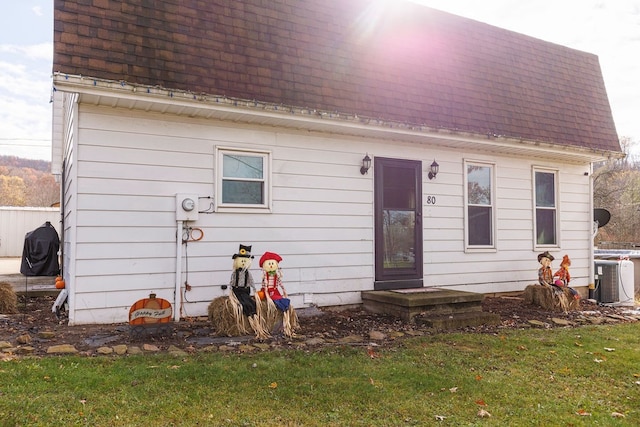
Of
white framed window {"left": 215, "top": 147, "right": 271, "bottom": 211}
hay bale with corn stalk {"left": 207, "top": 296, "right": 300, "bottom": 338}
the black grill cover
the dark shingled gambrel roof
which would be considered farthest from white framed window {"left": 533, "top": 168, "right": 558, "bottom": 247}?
the black grill cover

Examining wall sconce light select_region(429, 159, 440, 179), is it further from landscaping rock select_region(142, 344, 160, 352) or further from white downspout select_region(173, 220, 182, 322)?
landscaping rock select_region(142, 344, 160, 352)

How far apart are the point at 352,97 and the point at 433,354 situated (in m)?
3.90

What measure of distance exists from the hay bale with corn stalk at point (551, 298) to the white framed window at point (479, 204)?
106cm

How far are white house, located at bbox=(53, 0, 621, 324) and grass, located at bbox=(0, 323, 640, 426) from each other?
6.84 ft

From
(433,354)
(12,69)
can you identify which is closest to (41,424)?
(433,354)

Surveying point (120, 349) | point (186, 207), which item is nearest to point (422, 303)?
point (186, 207)

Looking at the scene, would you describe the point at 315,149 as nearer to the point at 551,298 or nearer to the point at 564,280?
the point at 551,298

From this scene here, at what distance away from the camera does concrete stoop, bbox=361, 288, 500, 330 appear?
6227 millimetres

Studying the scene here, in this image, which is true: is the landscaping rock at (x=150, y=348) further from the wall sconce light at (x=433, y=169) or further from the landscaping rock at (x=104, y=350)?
the wall sconce light at (x=433, y=169)

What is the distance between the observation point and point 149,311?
500cm

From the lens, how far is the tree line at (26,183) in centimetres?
4303

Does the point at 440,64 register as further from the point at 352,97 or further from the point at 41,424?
the point at 41,424

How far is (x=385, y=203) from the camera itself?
7.56m

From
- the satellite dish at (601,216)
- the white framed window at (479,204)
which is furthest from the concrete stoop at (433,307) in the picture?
the satellite dish at (601,216)
